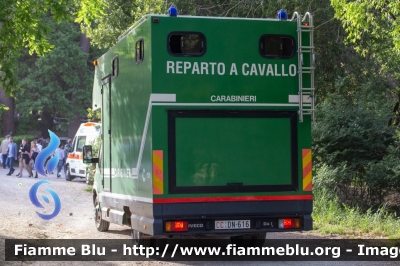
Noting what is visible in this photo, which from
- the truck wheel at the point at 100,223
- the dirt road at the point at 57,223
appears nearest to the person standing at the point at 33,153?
the dirt road at the point at 57,223

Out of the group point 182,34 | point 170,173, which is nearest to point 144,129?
point 170,173

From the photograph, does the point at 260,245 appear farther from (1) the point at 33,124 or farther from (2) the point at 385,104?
(1) the point at 33,124

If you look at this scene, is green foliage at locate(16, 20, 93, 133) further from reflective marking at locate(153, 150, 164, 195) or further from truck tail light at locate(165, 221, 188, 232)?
truck tail light at locate(165, 221, 188, 232)

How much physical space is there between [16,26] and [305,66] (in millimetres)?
5329

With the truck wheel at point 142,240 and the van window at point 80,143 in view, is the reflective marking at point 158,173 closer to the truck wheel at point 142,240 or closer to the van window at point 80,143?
the truck wheel at point 142,240

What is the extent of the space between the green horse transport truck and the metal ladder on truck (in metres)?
0.02

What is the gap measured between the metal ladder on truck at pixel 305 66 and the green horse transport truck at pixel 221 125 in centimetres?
2

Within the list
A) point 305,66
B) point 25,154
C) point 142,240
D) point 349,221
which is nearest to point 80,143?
point 25,154

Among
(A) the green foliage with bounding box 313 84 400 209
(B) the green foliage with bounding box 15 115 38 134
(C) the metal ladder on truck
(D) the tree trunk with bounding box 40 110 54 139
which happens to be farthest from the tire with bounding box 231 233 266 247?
(D) the tree trunk with bounding box 40 110 54 139

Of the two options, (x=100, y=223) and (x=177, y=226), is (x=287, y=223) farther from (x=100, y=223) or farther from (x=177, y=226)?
(x=100, y=223)

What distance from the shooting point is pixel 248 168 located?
33.8ft

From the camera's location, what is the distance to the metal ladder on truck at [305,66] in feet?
34.2

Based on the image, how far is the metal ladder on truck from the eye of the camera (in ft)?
34.2

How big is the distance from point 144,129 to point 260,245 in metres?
3.00
